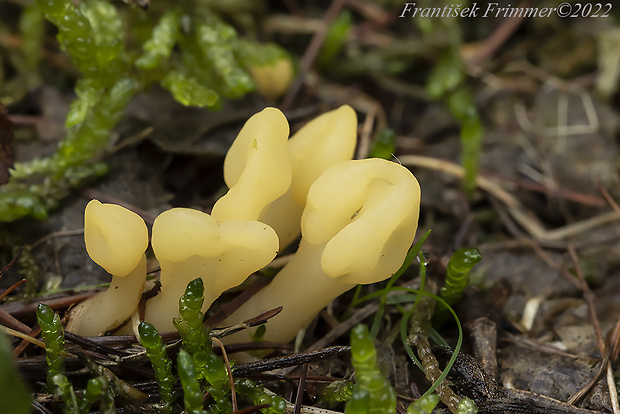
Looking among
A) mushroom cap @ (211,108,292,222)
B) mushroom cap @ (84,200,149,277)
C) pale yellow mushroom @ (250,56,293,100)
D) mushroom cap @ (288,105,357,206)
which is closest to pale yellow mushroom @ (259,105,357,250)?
mushroom cap @ (288,105,357,206)

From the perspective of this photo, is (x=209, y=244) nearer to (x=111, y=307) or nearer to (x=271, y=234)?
(x=271, y=234)

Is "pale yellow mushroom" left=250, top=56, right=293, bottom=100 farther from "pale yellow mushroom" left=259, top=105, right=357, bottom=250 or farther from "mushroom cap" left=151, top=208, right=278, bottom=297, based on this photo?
"mushroom cap" left=151, top=208, right=278, bottom=297

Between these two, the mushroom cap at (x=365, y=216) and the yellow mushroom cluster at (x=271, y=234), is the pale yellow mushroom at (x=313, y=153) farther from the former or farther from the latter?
the mushroom cap at (x=365, y=216)

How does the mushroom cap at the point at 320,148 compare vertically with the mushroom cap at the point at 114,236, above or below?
above

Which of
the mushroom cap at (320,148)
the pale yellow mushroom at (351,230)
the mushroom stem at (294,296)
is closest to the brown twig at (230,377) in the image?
the mushroom stem at (294,296)

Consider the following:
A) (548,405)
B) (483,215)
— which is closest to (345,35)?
(483,215)

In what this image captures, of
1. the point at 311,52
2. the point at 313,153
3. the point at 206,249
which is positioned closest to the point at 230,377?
the point at 206,249

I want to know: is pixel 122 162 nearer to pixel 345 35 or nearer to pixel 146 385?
pixel 146 385
